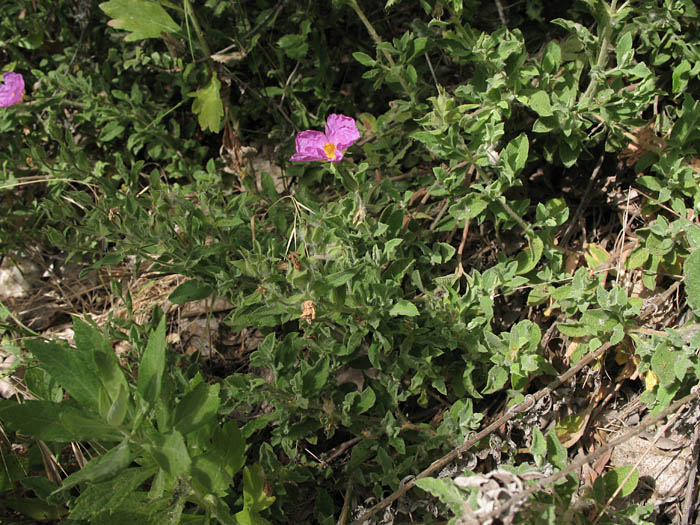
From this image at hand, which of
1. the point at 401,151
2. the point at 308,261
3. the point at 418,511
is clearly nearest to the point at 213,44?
the point at 401,151

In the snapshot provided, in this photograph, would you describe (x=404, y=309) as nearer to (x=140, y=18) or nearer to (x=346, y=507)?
(x=346, y=507)

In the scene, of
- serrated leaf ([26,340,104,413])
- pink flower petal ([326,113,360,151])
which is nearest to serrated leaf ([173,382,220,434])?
serrated leaf ([26,340,104,413])

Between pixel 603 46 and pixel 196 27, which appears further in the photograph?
pixel 196 27

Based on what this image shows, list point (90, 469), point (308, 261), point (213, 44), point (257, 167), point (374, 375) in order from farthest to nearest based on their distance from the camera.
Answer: point (257, 167) < point (213, 44) < point (374, 375) < point (308, 261) < point (90, 469)

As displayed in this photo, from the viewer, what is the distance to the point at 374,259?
243cm

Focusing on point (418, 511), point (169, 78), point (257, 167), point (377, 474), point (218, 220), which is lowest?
point (418, 511)

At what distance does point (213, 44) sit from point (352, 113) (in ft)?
2.89

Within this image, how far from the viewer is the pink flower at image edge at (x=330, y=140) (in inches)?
107

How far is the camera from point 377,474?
7.35ft

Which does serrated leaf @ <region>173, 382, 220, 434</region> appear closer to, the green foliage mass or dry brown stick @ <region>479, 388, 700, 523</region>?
the green foliage mass

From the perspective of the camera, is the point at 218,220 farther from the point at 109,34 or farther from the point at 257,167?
the point at 109,34

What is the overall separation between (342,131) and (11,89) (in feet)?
6.58

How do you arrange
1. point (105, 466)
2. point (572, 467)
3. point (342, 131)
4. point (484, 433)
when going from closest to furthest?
point (105, 466)
point (572, 467)
point (484, 433)
point (342, 131)

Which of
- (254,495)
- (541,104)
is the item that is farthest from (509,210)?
(254,495)
